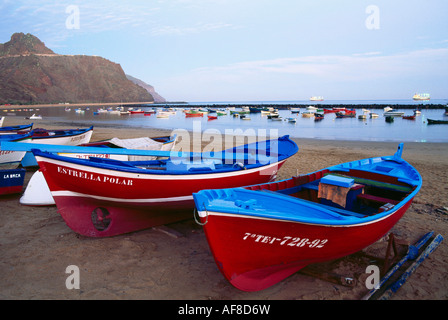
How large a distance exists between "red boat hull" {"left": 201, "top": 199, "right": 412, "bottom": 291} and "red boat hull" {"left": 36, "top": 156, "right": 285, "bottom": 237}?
2611 millimetres

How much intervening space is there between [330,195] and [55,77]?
15372cm

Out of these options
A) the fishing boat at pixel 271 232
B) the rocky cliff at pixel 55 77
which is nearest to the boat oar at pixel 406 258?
the fishing boat at pixel 271 232

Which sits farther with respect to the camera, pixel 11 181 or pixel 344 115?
pixel 344 115

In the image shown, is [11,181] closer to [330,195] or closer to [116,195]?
[116,195]

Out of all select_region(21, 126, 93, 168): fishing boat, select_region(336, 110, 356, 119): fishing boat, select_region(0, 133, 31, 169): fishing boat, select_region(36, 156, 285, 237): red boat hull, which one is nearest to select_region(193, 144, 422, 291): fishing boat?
select_region(36, 156, 285, 237): red boat hull

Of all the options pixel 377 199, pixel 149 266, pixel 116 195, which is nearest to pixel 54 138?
pixel 116 195

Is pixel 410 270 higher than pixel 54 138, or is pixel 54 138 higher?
pixel 54 138

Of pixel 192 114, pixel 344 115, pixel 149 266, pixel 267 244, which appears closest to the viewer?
pixel 267 244

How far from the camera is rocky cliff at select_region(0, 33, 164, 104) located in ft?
374

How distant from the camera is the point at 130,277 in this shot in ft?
15.6

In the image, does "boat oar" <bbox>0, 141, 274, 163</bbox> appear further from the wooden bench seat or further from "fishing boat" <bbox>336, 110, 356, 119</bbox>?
"fishing boat" <bbox>336, 110, 356, 119</bbox>

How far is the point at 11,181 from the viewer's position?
8.44 m

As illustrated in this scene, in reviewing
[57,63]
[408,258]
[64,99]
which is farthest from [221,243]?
[57,63]

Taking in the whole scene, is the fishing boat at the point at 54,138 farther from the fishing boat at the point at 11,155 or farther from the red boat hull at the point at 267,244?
the red boat hull at the point at 267,244
